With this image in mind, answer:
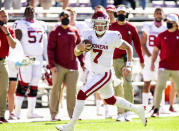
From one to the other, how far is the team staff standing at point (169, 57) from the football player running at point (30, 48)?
7.31 feet

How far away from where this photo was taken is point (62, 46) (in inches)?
573

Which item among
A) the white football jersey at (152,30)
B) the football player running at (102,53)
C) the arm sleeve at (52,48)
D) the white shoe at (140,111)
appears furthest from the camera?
the white football jersey at (152,30)

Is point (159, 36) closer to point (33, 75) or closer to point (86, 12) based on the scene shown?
point (33, 75)

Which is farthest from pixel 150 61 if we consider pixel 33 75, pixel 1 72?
pixel 1 72

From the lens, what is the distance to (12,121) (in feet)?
47.0

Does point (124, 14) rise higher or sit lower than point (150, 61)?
higher

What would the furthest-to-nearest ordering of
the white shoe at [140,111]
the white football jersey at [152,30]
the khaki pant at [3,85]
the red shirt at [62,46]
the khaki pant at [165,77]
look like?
1. the white football jersey at [152,30]
2. the khaki pant at [165,77]
3. the red shirt at [62,46]
4. the khaki pant at [3,85]
5. the white shoe at [140,111]

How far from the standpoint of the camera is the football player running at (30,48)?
588 inches

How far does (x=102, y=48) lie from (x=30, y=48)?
11.5 feet

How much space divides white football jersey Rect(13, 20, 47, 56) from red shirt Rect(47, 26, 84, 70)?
502mm

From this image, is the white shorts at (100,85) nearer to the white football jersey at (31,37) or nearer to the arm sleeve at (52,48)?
the arm sleeve at (52,48)

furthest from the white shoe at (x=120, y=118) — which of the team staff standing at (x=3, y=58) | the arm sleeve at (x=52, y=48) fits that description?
the team staff standing at (x=3, y=58)

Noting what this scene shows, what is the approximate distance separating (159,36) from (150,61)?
151 cm

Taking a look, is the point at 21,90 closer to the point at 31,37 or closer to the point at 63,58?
the point at 31,37
